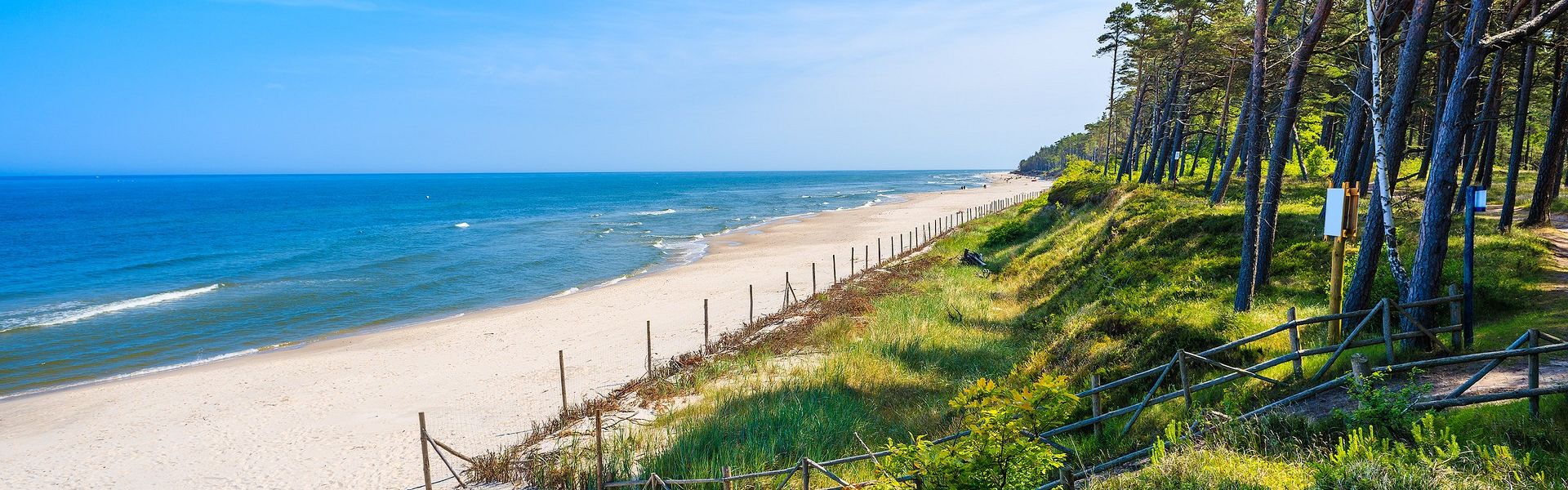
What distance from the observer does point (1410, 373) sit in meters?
7.38

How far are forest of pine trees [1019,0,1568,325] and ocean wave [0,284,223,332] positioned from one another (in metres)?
39.7

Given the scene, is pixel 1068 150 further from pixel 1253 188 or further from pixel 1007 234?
pixel 1253 188

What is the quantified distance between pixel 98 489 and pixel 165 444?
7.36ft

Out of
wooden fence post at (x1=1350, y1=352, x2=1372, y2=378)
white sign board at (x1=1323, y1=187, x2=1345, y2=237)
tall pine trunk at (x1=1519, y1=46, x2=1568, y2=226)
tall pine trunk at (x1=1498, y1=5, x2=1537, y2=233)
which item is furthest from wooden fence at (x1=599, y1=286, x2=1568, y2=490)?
tall pine trunk at (x1=1519, y1=46, x2=1568, y2=226)

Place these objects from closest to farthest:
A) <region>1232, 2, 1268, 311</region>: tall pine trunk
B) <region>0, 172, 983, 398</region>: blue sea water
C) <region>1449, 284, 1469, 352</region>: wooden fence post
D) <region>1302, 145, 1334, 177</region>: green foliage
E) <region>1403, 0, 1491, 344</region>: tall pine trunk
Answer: <region>1449, 284, 1469, 352</region>: wooden fence post
<region>1403, 0, 1491, 344</region>: tall pine trunk
<region>1232, 2, 1268, 311</region>: tall pine trunk
<region>0, 172, 983, 398</region>: blue sea water
<region>1302, 145, 1334, 177</region>: green foliage

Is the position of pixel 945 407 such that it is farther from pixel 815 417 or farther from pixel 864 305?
pixel 864 305

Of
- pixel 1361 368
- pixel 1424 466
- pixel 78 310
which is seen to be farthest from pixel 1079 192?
pixel 78 310

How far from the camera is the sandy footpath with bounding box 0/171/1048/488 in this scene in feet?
45.2

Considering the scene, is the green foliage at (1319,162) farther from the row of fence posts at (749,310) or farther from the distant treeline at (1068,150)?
the distant treeline at (1068,150)

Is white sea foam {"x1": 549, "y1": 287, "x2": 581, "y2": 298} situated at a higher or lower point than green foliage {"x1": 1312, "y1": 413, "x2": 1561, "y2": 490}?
lower

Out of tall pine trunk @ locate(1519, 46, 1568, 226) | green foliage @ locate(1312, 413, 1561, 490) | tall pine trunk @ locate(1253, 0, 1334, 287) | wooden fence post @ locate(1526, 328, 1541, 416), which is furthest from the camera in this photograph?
tall pine trunk @ locate(1519, 46, 1568, 226)

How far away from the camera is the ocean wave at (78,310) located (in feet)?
93.3

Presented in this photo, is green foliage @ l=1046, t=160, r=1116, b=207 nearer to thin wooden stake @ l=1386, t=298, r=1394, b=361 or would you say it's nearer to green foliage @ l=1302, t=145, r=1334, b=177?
green foliage @ l=1302, t=145, r=1334, b=177

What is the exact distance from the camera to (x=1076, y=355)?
40.5ft
